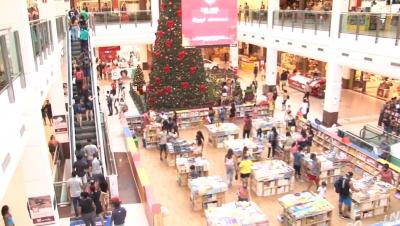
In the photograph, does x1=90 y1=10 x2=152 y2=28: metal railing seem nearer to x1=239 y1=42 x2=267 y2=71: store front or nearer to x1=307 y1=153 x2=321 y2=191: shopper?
x1=239 y1=42 x2=267 y2=71: store front

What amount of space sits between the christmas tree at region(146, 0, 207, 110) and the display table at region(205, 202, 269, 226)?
964 cm

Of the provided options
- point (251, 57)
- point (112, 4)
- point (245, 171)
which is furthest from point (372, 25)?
point (112, 4)

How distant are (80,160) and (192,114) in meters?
7.97

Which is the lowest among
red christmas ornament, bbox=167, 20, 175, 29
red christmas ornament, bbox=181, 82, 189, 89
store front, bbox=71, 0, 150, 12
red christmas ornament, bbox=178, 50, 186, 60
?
red christmas ornament, bbox=181, 82, 189, 89

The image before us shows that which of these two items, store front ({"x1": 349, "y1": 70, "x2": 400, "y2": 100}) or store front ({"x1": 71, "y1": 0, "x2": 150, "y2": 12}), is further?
store front ({"x1": 71, "y1": 0, "x2": 150, "y2": 12})

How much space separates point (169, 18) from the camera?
18.8 m

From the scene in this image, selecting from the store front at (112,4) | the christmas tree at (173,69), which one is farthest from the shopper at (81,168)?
the store front at (112,4)

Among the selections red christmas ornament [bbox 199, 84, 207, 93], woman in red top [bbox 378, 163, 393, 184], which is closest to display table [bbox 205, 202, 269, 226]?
woman in red top [bbox 378, 163, 393, 184]

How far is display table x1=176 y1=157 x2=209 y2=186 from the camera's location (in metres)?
12.8

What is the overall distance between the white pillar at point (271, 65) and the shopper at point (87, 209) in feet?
54.1

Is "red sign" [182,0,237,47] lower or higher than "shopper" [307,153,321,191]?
higher

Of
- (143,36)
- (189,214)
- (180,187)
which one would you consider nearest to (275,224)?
(189,214)

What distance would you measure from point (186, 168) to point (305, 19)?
411 inches

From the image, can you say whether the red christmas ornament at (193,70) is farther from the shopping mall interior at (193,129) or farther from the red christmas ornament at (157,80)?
the red christmas ornament at (157,80)
